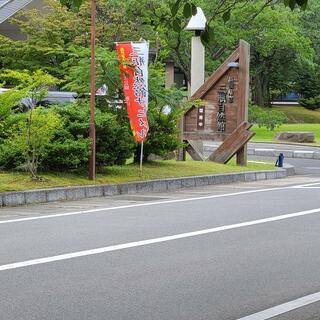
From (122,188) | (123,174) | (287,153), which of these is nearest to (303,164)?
(287,153)

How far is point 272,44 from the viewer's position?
125 ft

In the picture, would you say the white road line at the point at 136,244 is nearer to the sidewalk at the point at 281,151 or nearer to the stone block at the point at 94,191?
the stone block at the point at 94,191

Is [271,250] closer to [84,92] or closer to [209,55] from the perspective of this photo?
[84,92]

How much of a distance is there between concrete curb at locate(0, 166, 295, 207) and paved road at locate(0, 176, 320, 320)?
47cm

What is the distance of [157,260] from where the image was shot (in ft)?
25.9

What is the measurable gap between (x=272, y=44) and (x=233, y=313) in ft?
110

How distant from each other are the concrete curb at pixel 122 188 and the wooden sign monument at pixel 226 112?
1540mm

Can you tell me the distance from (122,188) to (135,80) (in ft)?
8.37

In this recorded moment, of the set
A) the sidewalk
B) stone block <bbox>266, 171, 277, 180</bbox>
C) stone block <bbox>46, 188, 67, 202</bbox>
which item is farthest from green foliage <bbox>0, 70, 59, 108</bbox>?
the sidewalk

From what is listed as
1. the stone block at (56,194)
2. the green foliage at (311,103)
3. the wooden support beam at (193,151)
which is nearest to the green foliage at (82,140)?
the stone block at (56,194)

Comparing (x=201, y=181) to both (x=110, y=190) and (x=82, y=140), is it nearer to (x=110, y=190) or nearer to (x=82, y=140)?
(x=110, y=190)

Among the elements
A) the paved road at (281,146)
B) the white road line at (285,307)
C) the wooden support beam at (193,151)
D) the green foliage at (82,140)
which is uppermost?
the green foliage at (82,140)

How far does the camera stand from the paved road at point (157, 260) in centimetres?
595

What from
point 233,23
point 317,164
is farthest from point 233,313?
point 233,23
